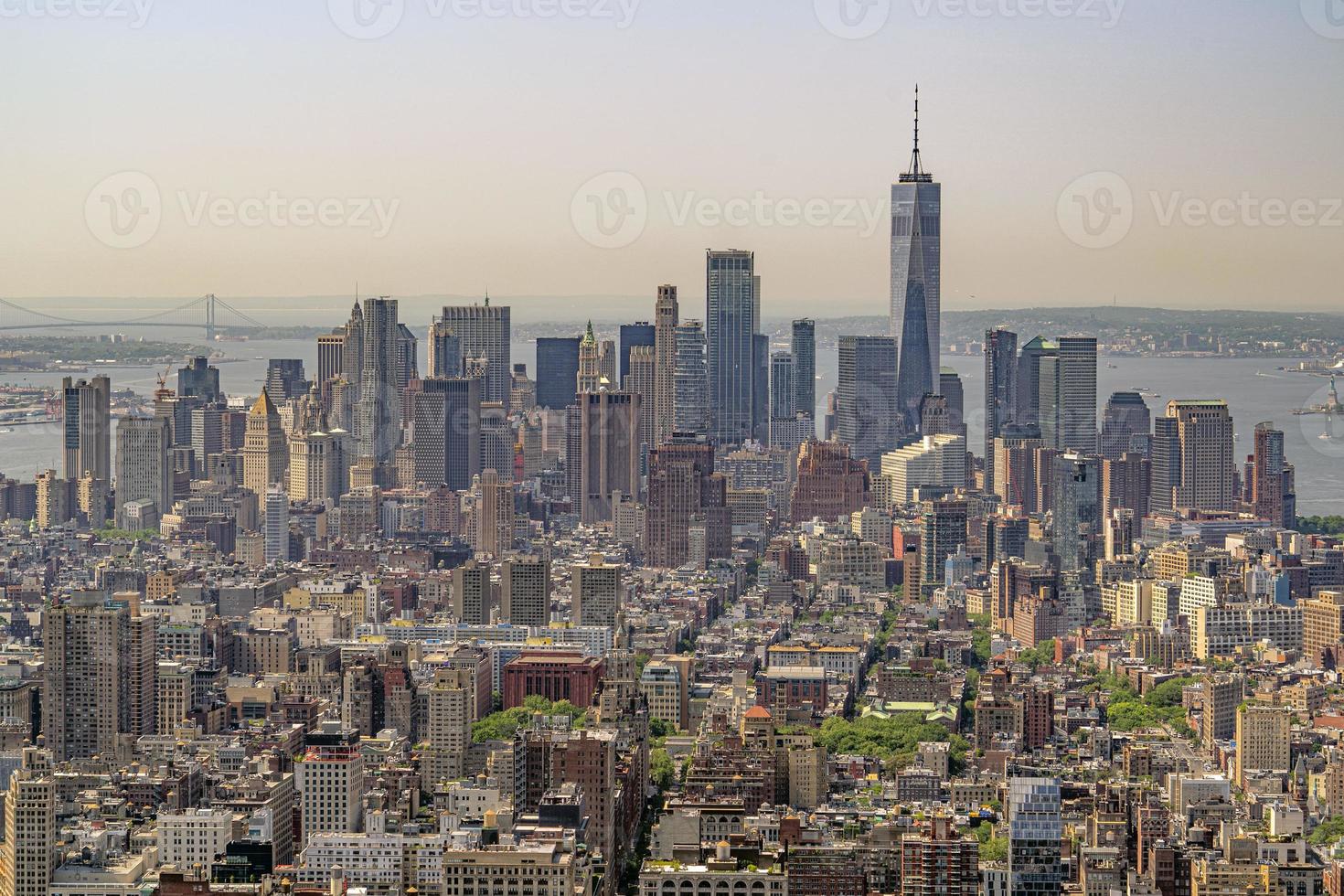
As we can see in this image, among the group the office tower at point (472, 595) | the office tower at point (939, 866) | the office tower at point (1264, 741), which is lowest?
the office tower at point (939, 866)

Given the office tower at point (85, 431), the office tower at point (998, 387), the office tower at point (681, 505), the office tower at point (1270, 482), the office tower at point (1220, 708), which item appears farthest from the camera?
the office tower at point (998, 387)

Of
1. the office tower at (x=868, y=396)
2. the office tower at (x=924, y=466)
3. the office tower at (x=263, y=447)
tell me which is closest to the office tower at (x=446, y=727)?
the office tower at (x=263, y=447)

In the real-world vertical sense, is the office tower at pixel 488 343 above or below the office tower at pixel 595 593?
above

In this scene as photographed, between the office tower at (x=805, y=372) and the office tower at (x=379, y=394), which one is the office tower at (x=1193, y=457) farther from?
the office tower at (x=379, y=394)

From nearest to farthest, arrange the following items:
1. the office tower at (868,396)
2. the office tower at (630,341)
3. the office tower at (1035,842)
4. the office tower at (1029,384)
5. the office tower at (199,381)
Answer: the office tower at (1035,842) < the office tower at (1029,384) < the office tower at (199,381) < the office tower at (630,341) < the office tower at (868,396)

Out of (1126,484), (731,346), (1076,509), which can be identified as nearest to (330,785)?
(1076,509)

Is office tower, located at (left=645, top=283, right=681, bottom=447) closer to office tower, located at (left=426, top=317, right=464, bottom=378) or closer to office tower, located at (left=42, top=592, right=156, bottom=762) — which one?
office tower, located at (left=426, top=317, right=464, bottom=378)
